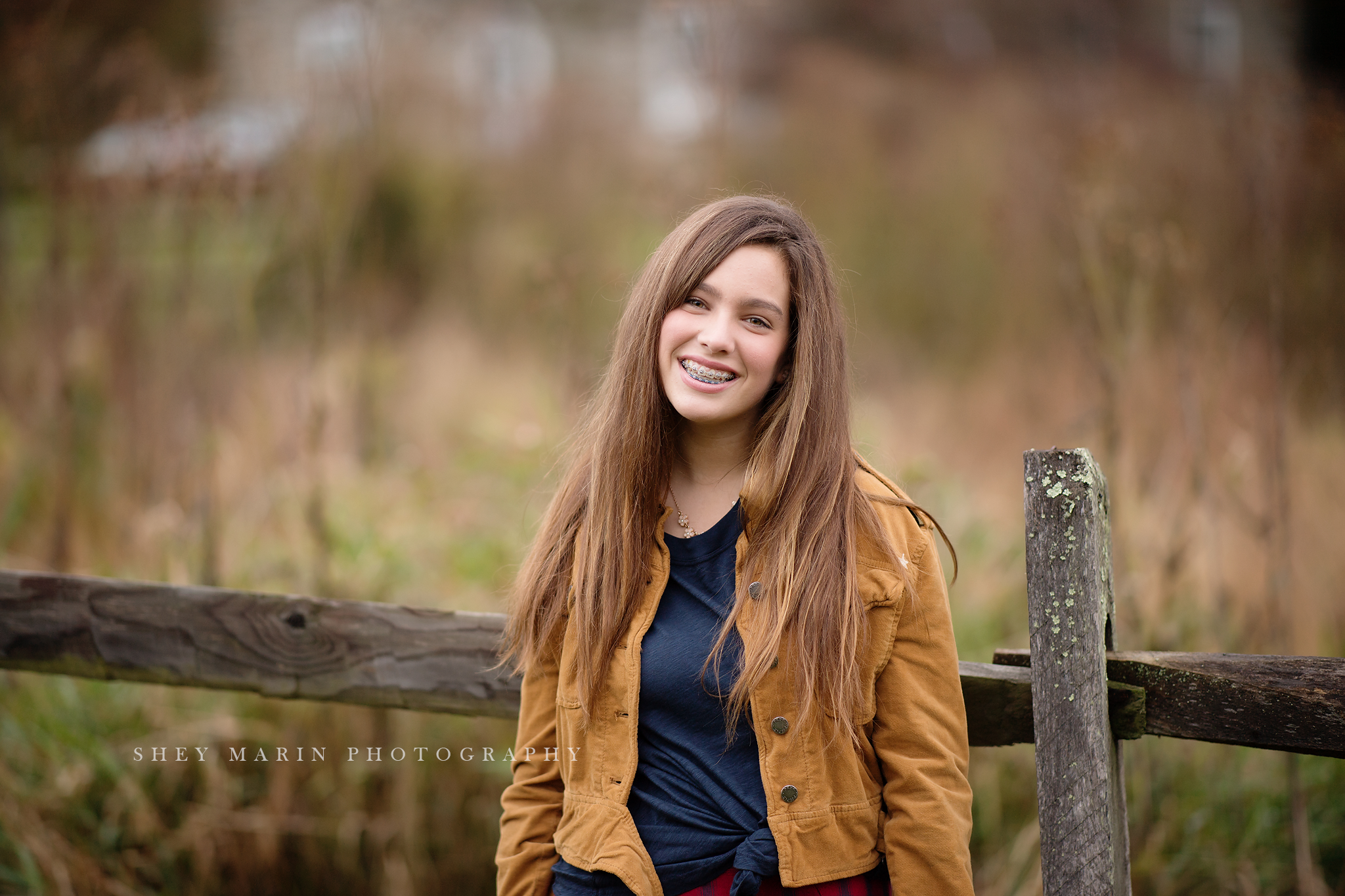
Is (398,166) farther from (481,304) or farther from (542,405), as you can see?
(542,405)

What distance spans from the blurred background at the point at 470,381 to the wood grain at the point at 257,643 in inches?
28.0

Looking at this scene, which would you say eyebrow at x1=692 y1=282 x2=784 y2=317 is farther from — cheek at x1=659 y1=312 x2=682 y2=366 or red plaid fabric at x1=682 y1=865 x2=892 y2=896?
red plaid fabric at x1=682 y1=865 x2=892 y2=896

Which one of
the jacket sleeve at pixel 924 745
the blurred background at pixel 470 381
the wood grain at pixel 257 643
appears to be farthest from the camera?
the blurred background at pixel 470 381

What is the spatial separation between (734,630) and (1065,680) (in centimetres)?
57

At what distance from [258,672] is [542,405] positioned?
2.34 m


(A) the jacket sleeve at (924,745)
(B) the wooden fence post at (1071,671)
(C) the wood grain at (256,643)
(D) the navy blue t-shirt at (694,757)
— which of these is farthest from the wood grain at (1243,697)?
(C) the wood grain at (256,643)

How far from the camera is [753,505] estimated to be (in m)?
1.70

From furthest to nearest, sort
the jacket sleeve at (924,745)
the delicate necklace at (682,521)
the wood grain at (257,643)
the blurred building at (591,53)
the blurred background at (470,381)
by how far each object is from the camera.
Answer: the blurred building at (591,53)
the blurred background at (470,381)
the wood grain at (257,643)
the delicate necklace at (682,521)
the jacket sleeve at (924,745)

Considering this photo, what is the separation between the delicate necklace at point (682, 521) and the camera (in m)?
1.81

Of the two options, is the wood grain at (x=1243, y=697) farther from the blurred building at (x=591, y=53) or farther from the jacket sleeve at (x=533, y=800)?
the blurred building at (x=591, y=53)

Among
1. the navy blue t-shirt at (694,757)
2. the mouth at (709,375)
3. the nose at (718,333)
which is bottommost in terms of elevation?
the navy blue t-shirt at (694,757)

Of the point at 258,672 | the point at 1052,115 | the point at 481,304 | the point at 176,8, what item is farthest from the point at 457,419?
the point at 176,8

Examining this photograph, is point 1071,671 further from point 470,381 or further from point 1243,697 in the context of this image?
point 470,381

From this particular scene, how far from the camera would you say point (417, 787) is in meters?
2.98
